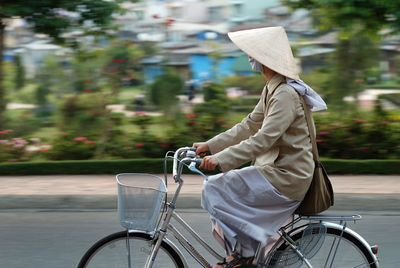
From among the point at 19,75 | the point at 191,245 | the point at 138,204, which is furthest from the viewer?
the point at 19,75

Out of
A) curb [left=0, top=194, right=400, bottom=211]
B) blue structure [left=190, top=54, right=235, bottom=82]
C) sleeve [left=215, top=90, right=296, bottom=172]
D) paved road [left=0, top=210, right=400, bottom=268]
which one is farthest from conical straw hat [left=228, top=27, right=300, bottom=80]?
blue structure [left=190, top=54, right=235, bottom=82]

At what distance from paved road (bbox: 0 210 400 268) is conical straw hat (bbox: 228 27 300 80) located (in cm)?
202

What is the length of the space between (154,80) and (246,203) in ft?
23.4

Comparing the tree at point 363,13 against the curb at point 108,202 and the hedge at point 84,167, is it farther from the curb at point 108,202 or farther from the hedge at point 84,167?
the hedge at point 84,167

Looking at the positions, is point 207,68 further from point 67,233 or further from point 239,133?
point 239,133

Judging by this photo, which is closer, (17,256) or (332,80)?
(17,256)

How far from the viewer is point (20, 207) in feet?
22.6

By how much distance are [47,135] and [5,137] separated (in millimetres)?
646

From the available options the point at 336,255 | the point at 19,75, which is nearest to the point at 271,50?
the point at 336,255

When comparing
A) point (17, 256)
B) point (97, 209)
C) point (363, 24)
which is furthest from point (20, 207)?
point (363, 24)

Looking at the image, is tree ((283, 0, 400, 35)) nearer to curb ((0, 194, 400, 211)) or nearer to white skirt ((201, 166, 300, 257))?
curb ((0, 194, 400, 211))

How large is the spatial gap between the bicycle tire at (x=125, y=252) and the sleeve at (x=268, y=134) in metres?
0.67

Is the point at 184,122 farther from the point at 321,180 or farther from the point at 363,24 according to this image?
the point at 321,180

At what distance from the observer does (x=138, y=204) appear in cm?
329
